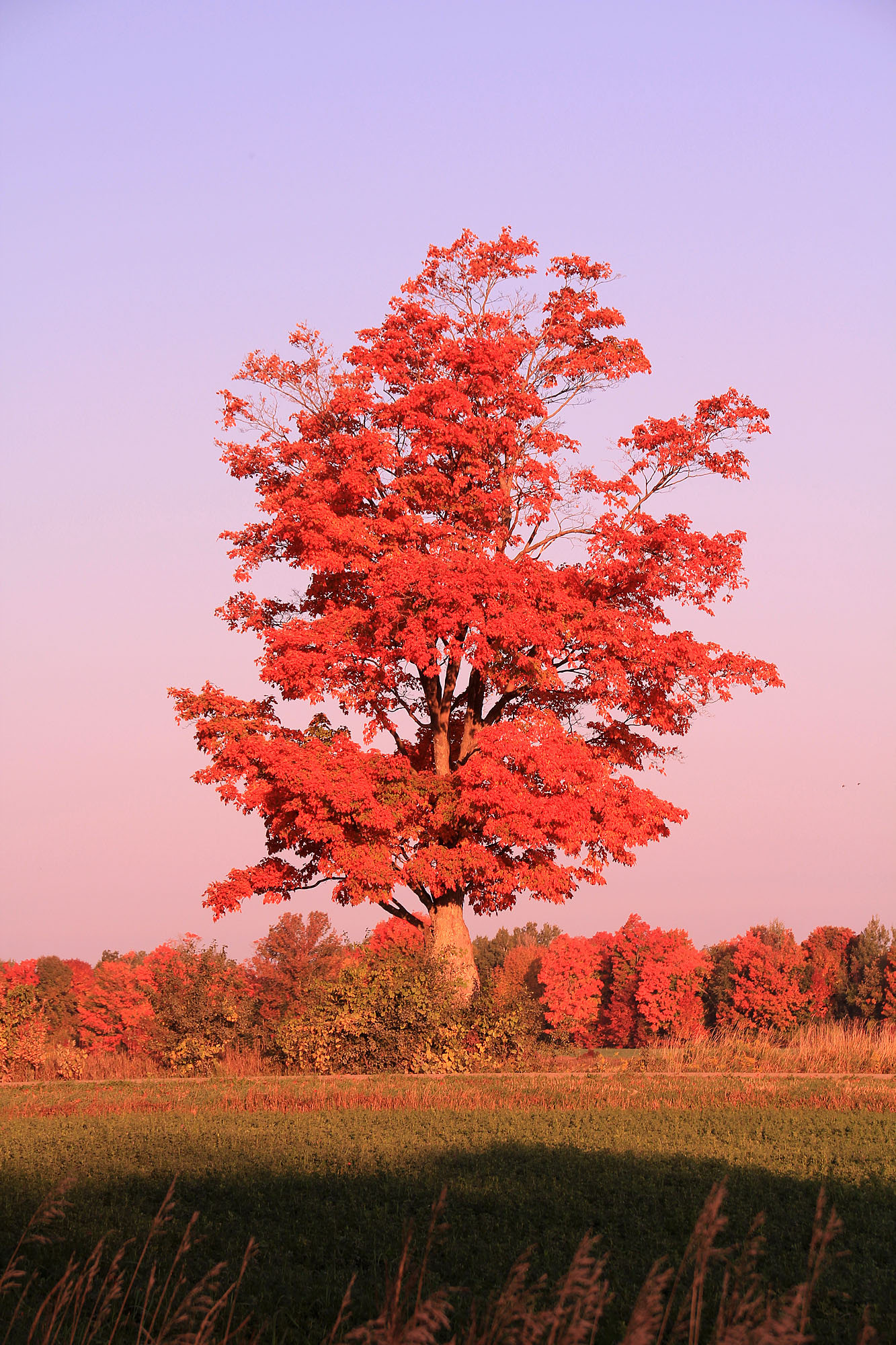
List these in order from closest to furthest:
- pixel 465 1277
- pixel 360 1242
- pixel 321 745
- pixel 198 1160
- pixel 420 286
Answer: pixel 465 1277, pixel 360 1242, pixel 198 1160, pixel 321 745, pixel 420 286

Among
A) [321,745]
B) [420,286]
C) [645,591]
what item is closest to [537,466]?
[645,591]

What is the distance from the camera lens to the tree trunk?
22.2 metres

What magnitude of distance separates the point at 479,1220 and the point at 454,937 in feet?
45.3

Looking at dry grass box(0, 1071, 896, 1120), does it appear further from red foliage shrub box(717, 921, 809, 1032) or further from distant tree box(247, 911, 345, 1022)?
red foliage shrub box(717, 921, 809, 1032)

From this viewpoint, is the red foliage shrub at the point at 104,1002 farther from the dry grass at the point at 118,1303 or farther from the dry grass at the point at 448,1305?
the dry grass at the point at 448,1305

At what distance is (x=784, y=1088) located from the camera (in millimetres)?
16969

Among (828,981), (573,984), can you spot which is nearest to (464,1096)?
(828,981)

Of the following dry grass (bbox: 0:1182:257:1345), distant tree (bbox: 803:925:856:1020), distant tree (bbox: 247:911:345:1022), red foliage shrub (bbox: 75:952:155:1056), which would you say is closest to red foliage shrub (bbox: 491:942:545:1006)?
distant tree (bbox: 803:925:856:1020)

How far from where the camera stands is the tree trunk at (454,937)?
72.9 ft

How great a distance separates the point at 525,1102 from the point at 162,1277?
28.4 ft

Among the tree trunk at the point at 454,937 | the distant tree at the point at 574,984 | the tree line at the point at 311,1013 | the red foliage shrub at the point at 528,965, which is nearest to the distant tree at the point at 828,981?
the distant tree at the point at 574,984

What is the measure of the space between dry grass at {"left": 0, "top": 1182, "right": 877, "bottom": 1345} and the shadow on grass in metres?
0.22

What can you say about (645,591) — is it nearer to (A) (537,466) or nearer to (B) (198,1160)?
(A) (537,466)

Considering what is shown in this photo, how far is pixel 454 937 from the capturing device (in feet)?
75.3
